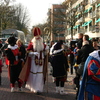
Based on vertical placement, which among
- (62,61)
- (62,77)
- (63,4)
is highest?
(63,4)

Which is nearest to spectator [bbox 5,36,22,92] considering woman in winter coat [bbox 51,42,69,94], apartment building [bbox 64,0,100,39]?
woman in winter coat [bbox 51,42,69,94]

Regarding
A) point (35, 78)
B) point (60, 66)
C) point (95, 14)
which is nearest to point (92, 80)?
point (60, 66)

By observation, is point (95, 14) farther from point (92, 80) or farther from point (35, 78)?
point (92, 80)

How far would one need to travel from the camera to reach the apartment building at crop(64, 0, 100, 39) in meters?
45.2

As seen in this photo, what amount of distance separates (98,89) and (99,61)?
0.48 metres

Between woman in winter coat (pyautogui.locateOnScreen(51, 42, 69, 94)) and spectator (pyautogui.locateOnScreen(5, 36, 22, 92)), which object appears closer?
woman in winter coat (pyautogui.locateOnScreen(51, 42, 69, 94))

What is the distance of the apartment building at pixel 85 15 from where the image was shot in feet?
148

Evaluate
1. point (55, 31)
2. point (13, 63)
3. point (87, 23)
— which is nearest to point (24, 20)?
point (55, 31)

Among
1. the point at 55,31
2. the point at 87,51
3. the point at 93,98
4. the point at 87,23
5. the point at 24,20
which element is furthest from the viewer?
the point at 24,20

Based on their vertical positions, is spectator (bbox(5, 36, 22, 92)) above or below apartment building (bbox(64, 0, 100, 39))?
below

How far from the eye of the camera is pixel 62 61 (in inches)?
308

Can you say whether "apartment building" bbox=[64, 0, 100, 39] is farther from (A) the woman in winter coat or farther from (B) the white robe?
(B) the white robe

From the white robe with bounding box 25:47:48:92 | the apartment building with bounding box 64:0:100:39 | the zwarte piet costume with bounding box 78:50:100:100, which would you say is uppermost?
the apartment building with bounding box 64:0:100:39

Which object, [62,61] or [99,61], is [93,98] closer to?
[99,61]
